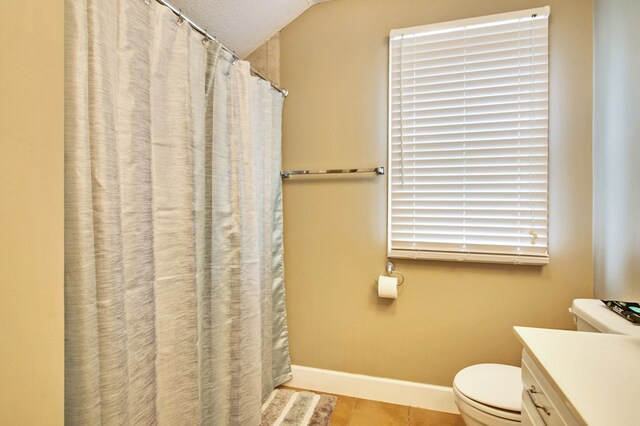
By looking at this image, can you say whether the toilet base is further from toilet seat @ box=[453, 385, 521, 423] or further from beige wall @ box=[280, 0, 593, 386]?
beige wall @ box=[280, 0, 593, 386]

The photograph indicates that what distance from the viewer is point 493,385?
1.31 m

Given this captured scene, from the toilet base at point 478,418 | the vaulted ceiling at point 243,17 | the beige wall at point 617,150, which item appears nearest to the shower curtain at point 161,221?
the vaulted ceiling at point 243,17

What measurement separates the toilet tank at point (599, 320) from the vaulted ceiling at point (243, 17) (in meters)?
2.13

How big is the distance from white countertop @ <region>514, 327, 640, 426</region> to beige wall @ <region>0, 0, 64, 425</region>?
100 centimetres

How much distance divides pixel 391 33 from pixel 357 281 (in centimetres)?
148

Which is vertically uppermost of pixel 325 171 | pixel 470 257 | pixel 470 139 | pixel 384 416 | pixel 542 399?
pixel 470 139

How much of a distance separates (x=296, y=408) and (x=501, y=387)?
110 cm

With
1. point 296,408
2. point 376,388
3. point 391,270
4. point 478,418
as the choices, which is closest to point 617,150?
point 391,270

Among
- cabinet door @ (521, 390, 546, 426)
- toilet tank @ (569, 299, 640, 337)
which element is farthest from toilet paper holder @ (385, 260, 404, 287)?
cabinet door @ (521, 390, 546, 426)

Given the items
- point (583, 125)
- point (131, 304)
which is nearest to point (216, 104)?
point (131, 304)

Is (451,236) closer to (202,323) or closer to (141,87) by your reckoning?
(202,323)

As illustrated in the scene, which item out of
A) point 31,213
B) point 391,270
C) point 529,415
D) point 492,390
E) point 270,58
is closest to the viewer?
point 31,213

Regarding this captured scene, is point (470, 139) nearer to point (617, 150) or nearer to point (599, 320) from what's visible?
point (617, 150)

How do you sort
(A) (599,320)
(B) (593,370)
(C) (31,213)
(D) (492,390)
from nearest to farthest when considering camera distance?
(C) (31,213) → (B) (593,370) → (A) (599,320) → (D) (492,390)
